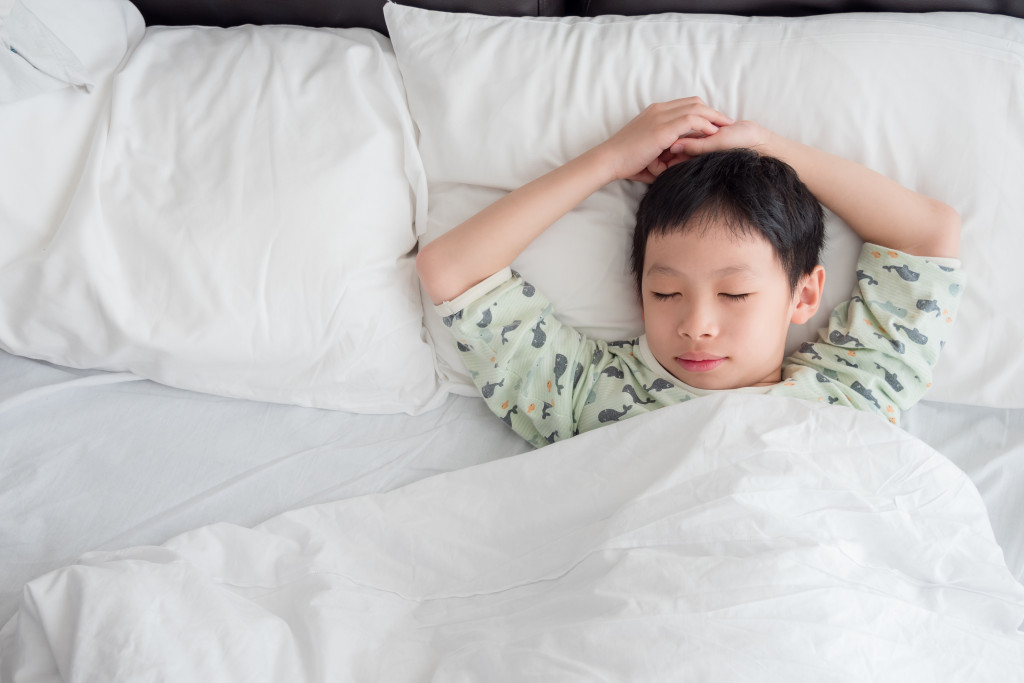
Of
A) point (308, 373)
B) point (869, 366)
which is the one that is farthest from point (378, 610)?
point (869, 366)

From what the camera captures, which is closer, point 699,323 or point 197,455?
point 699,323

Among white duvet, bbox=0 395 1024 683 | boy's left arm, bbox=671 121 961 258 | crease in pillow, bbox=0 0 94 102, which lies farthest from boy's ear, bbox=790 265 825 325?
crease in pillow, bbox=0 0 94 102

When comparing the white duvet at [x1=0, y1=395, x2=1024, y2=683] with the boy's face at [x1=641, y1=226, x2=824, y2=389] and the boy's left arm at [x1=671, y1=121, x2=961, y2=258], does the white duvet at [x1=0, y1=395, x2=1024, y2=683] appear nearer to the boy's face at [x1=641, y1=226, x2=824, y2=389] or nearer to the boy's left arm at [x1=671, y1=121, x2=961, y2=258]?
the boy's face at [x1=641, y1=226, x2=824, y2=389]

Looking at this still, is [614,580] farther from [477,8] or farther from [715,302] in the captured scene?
[477,8]

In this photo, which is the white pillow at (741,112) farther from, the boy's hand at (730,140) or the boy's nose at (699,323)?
the boy's nose at (699,323)

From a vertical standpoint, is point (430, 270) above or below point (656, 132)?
below

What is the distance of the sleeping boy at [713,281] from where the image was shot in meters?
1.15

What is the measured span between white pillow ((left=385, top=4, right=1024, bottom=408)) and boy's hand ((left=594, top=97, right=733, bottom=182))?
6cm

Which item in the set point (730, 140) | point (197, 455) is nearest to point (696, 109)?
point (730, 140)

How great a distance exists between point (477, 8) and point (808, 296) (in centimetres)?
75

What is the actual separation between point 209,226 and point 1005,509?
1254 millimetres

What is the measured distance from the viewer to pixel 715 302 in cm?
114

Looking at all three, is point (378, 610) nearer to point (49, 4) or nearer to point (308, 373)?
point (308, 373)

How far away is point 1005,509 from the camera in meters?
1.16
